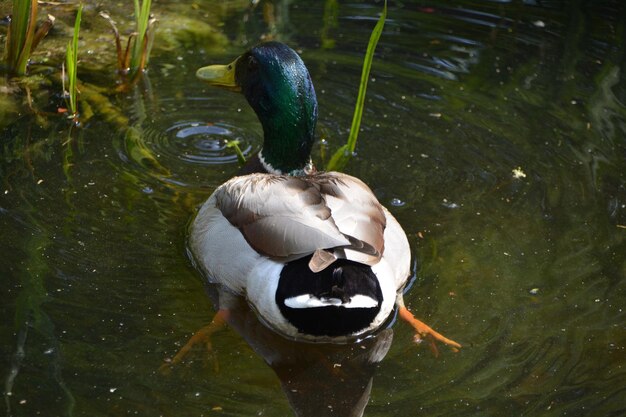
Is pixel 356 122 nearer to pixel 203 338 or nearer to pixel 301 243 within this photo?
pixel 301 243

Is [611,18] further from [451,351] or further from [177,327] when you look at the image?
[177,327]

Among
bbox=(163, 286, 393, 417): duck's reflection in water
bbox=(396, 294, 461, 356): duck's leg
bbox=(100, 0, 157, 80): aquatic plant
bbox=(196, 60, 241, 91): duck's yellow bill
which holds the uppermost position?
bbox=(196, 60, 241, 91): duck's yellow bill

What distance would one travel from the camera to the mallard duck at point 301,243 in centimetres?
420

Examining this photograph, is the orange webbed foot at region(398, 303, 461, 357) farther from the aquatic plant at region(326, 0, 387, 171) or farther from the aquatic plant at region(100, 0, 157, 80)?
the aquatic plant at region(100, 0, 157, 80)

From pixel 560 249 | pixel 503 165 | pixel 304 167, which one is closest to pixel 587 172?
pixel 503 165

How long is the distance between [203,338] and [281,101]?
1.55 metres

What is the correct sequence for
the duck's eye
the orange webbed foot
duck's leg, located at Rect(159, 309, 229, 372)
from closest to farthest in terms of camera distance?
duck's leg, located at Rect(159, 309, 229, 372)
the orange webbed foot
the duck's eye

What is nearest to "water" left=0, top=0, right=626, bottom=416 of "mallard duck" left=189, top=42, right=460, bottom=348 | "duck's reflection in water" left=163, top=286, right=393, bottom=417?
"duck's reflection in water" left=163, top=286, right=393, bottom=417

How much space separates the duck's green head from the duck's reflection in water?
1.08 meters

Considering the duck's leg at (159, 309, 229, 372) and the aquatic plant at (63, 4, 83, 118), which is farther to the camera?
the aquatic plant at (63, 4, 83, 118)

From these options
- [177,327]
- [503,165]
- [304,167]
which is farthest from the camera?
[503,165]

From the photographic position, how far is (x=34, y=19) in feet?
19.9

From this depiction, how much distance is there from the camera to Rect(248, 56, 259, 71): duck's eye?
5518mm

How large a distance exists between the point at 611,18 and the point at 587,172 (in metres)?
2.54
